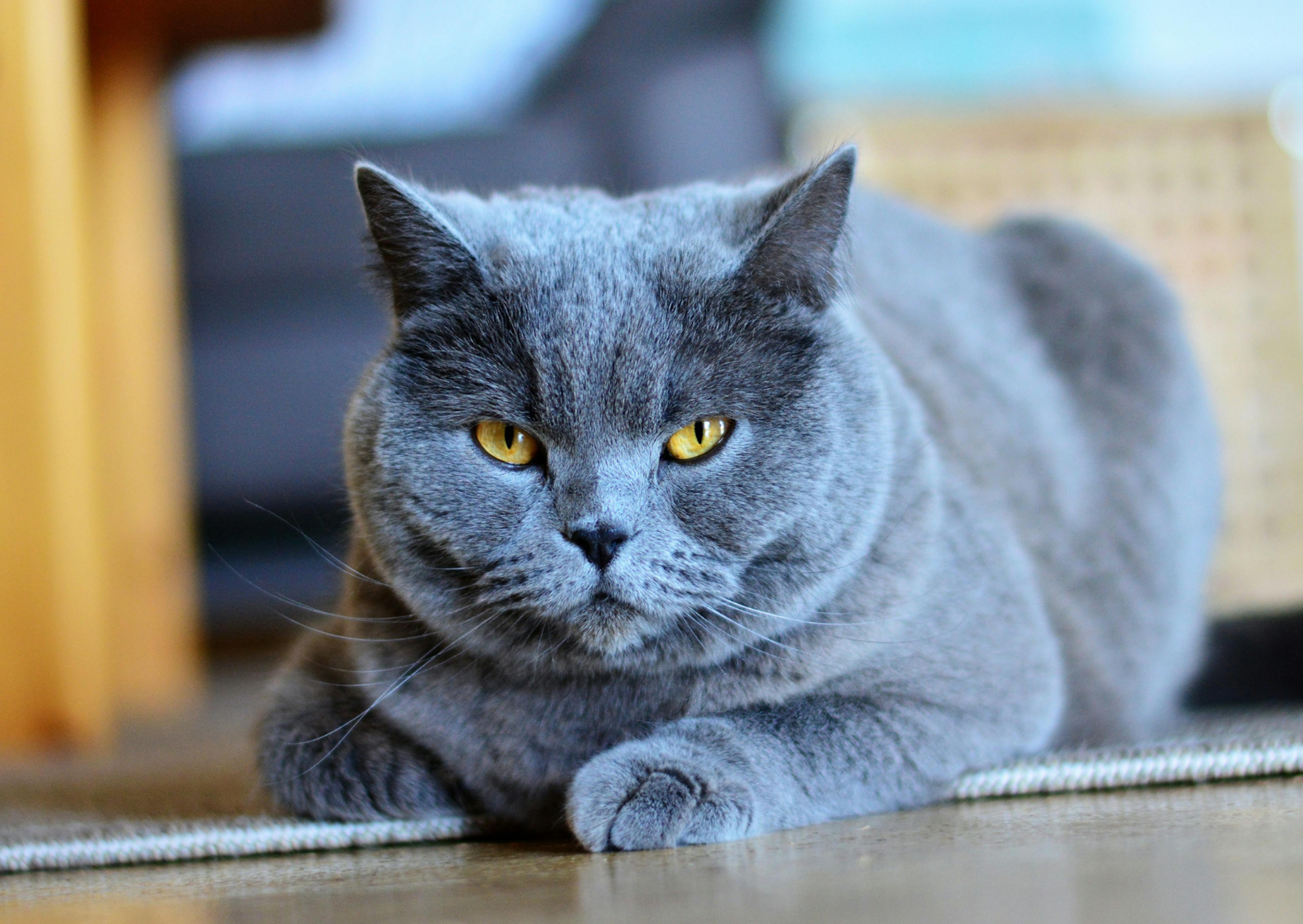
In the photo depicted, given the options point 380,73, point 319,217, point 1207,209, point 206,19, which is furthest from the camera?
point 380,73

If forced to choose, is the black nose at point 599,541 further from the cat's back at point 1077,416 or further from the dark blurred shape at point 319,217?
the dark blurred shape at point 319,217

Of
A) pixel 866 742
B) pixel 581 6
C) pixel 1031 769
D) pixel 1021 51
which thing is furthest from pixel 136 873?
pixel 1021 51

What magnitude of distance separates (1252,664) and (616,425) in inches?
41.5

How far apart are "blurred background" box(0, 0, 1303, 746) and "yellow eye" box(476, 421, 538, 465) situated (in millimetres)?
253

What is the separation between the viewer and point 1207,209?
11.2 feet

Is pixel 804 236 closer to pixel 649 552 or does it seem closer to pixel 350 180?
pixel 649 552

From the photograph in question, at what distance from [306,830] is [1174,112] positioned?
3162mm

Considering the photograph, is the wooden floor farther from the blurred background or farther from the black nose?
the blurred background

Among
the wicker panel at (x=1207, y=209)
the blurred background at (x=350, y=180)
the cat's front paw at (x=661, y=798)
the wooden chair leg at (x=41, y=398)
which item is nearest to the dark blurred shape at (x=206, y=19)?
the blurred background at (x=350, y=180)

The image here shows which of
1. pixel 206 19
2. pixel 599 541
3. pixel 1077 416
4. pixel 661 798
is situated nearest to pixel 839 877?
pixel 661 798

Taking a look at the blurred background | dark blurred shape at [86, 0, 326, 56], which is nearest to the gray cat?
the blurred background

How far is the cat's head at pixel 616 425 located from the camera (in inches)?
37.4

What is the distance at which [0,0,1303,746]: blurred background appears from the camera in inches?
74.2

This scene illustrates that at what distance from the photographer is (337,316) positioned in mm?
2875
